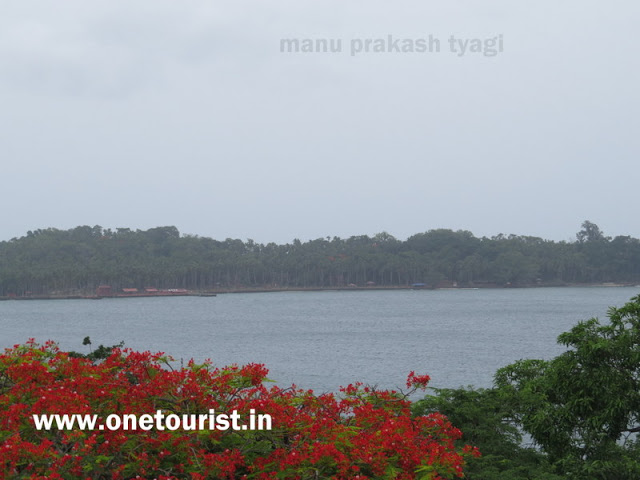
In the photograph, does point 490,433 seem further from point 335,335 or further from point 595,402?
point 335,335

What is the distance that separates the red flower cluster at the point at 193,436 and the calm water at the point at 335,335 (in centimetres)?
3416

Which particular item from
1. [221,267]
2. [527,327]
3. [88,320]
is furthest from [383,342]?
[221,267]

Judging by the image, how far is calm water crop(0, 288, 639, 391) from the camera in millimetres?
52438

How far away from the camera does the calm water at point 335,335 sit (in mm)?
52438

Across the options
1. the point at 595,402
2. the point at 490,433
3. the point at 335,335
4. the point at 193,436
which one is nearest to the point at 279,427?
the point at 193,436

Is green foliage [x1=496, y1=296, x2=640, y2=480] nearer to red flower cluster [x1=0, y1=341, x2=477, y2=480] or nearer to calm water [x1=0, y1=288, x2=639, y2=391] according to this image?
red flower cluster [x1=0, y1=341, x2=477, y2=480]

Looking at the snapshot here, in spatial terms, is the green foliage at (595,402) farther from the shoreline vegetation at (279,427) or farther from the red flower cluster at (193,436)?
the red flower cluster at (193,436)

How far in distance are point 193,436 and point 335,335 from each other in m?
72.4

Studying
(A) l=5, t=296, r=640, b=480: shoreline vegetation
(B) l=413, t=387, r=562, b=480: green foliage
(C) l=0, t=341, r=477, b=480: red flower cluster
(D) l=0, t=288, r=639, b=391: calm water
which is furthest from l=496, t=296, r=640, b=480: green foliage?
(D) l=0, t=288, r=639, b=391: calm water

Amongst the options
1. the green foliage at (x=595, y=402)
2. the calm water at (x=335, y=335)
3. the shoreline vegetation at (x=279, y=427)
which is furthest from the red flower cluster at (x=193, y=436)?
the calm water at (x=335, y=335)

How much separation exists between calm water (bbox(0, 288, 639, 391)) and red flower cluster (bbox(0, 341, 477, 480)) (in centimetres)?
3416

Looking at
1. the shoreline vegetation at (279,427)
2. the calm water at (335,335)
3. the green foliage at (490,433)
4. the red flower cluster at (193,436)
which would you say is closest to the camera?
the red flower cluster at (193,436)

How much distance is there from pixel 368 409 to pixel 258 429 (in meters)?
1.82

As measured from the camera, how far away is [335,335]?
3130 inches
